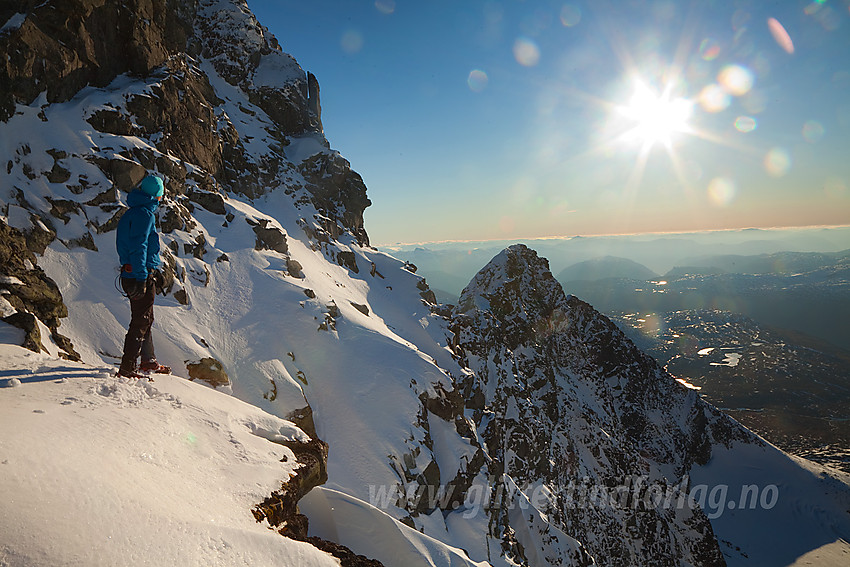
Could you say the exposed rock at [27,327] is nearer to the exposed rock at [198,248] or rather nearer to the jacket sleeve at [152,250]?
the jacket sleeve at [152,250]

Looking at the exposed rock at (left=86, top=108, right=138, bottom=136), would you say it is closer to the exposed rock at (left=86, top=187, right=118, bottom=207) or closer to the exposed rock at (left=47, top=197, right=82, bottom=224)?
the exposed rock at (left=86, top=187, right=118, bottom=207)

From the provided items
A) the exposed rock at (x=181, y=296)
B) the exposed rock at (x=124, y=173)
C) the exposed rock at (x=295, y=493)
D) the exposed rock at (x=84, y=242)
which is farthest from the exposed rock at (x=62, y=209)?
the exposed rock at (x=295, y=493)

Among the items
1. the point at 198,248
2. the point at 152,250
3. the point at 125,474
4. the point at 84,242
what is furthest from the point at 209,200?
the point at 125,474

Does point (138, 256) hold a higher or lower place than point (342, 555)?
higher

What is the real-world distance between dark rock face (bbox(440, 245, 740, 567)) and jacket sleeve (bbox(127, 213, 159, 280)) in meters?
24.2

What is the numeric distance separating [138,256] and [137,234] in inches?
17.2

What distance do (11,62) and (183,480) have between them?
21.3 m

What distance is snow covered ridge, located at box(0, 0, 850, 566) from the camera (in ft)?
15.8

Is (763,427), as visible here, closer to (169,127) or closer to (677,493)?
(677,493)

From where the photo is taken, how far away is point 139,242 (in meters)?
7.02

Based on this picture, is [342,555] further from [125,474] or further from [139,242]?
[139,242]

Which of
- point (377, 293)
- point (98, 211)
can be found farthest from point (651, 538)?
point (98, 211)

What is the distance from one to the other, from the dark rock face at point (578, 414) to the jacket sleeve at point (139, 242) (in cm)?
2420

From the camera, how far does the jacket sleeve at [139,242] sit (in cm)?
693
